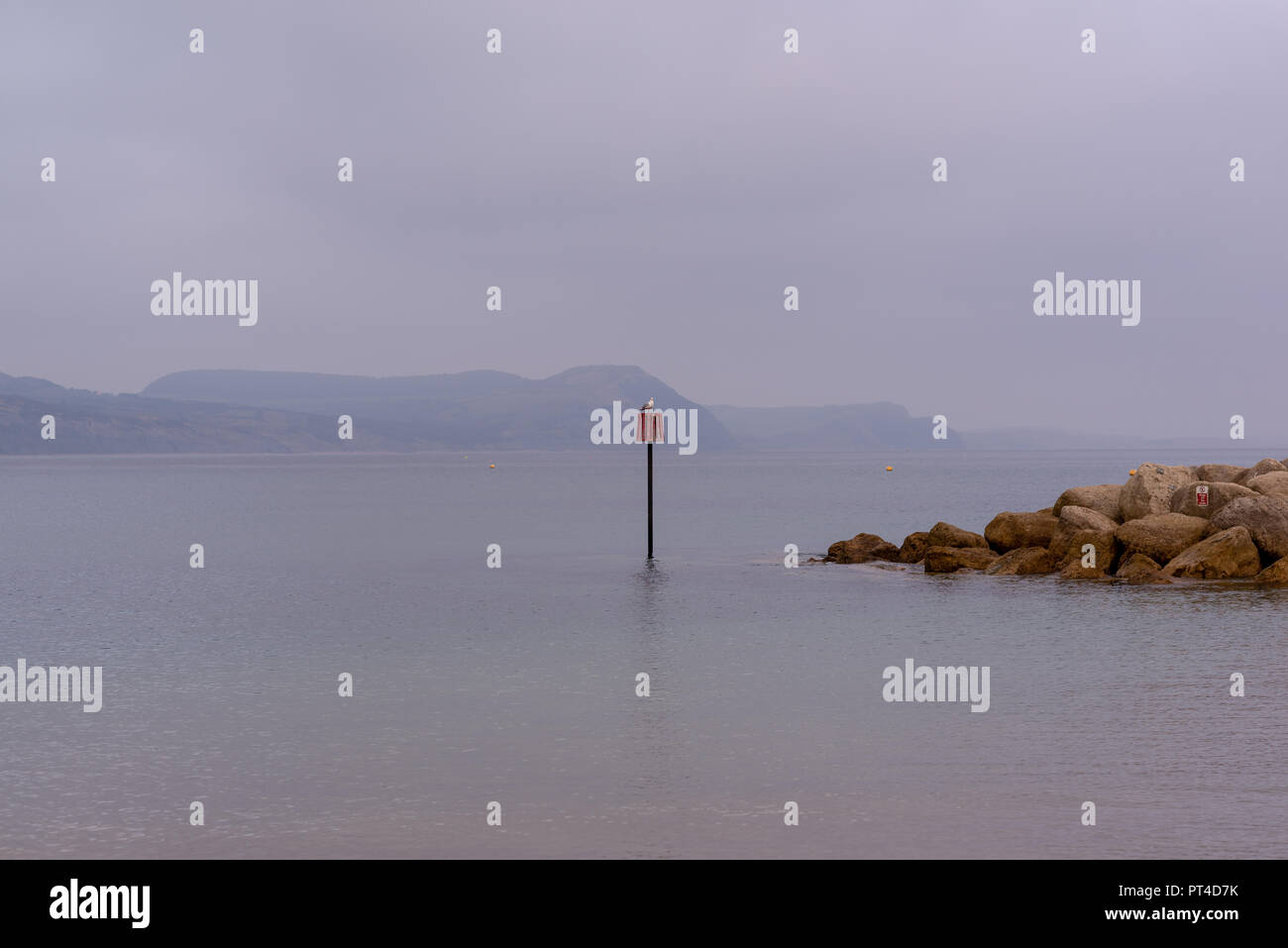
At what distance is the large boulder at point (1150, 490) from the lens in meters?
39.2

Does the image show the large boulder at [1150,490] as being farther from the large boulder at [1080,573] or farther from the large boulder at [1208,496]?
the large boulder at [1080,573]

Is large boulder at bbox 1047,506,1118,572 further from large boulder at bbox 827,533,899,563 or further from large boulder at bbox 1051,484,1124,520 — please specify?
large boulder at bbox 827,533,899,563

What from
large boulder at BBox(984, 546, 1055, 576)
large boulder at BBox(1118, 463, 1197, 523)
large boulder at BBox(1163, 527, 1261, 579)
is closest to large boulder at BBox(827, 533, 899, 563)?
large boulder at BBox(984, 546, 1055, 576)

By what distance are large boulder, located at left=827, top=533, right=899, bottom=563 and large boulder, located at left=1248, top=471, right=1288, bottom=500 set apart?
41.9ft

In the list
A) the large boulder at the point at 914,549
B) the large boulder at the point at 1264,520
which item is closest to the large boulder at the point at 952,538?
the large boulder at the point at 914,549

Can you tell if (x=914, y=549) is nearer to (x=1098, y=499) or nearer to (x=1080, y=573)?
(x=1098, y=499)

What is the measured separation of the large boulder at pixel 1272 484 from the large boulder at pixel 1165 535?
2504mm

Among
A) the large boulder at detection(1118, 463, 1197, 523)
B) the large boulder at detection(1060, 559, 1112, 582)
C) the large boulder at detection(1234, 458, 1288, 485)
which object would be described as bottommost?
the large boulder at detection(1060, 559, 1112, 582)

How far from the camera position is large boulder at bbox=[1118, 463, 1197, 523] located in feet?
128

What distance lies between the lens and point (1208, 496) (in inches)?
1492
